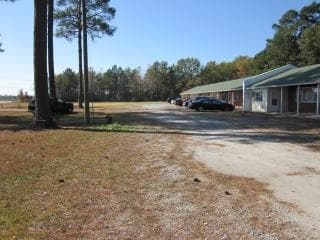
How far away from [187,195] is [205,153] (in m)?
5.79

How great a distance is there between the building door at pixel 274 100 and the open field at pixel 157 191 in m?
29.2

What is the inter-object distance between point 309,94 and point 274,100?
6327 millimetres

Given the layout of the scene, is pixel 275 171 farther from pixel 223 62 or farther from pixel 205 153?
pixel 223 62

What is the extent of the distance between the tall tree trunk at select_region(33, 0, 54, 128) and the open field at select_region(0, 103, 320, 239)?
839 cm

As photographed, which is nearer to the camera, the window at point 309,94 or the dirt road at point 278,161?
the dirt road at point 278,161

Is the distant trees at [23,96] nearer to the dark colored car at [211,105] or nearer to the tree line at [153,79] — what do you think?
the tree line at [153,79]

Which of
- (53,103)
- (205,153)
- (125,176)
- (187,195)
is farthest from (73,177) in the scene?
(53,103)

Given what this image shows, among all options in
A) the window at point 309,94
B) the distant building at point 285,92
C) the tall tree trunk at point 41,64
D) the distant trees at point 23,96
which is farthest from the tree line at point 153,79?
the tall tree trunk at point 41,64

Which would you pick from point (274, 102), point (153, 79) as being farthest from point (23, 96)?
point (274, 102)

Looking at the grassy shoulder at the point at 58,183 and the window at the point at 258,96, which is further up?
the window at the point at 258,96

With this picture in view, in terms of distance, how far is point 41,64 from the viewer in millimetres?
23766

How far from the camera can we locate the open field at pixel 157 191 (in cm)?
648

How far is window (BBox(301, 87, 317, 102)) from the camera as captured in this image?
37716 millimetres

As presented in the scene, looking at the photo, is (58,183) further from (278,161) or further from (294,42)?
(294,42)
